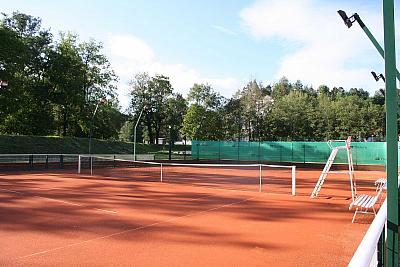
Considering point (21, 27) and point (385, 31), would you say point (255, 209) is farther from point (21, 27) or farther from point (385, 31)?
point (21, 27)

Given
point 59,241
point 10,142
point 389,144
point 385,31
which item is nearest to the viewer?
point 389,144

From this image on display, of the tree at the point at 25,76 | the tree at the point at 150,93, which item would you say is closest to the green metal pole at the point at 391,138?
the tree at the point at 25,76

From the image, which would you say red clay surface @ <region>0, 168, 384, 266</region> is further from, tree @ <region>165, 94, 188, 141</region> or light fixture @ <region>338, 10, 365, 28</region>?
tree @ <region>165, 94, 188, 141</region>

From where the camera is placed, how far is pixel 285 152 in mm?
36562

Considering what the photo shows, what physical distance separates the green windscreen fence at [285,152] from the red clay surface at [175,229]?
21081 millimetres

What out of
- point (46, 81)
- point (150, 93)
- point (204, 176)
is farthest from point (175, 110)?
point (204, 176)

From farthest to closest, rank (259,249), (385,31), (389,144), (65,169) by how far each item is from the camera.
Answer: (65,169), (259,249), (385,31), (389,144)

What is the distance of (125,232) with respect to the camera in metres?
7.54

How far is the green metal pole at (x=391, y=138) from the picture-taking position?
2.46 metres

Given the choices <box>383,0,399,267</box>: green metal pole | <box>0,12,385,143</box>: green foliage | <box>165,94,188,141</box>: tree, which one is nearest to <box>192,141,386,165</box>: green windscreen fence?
<box>0,12,385,143</box>: green foliage

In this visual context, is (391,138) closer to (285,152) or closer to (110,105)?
(285,152)

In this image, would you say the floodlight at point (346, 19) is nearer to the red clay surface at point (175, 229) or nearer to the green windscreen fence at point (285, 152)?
the red clay surface at point (175, 229)

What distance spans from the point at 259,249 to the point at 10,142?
3428cm

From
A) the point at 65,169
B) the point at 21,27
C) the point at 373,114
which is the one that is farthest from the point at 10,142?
the point at 373,114
